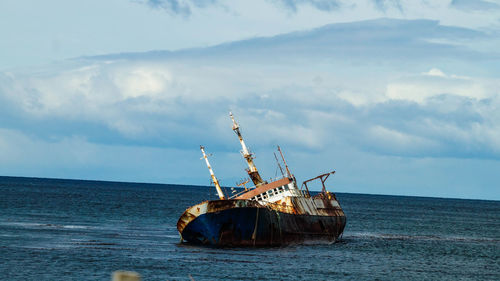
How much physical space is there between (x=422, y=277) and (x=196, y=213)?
60.0 ft

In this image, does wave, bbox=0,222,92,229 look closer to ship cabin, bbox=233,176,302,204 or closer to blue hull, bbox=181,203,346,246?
blue hull, bbox=181,203,346,246

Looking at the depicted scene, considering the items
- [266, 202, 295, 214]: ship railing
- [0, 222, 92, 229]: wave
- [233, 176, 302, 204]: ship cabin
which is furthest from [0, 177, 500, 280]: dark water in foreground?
[233, 176, 302, 204]: ship cabin

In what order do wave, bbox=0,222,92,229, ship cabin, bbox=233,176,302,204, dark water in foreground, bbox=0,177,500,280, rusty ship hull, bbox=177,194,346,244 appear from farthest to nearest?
wave, bbox=0,222,92,229, ship cabin, bbox=233,176,302,204, rusty ship hull, bbox=177,194,346,244, dark water in foreground, bbox=0,177,500,280

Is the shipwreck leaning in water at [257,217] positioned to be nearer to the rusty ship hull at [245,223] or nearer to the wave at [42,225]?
the rusty ship hull at [245,223]

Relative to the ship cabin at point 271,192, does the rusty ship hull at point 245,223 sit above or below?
below

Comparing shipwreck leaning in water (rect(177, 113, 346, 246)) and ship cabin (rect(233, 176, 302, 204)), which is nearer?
shipwreck leaning in water (rect(177, 113, 346, 246))

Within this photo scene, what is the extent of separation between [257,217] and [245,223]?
1.18 metres

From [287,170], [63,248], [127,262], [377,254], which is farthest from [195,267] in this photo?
[377,254]

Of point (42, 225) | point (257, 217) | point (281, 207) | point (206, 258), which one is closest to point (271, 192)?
point (281, 207)

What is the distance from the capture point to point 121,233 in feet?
244

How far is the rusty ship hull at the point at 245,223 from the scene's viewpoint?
55844mm

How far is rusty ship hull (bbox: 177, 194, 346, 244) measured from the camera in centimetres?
5584

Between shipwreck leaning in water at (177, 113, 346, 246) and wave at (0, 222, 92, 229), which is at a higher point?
wave at (0, 222, 92, 229)

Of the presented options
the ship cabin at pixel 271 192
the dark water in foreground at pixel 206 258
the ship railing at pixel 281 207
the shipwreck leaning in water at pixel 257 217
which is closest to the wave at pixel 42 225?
the dark water in foreground at pixel 206 258
